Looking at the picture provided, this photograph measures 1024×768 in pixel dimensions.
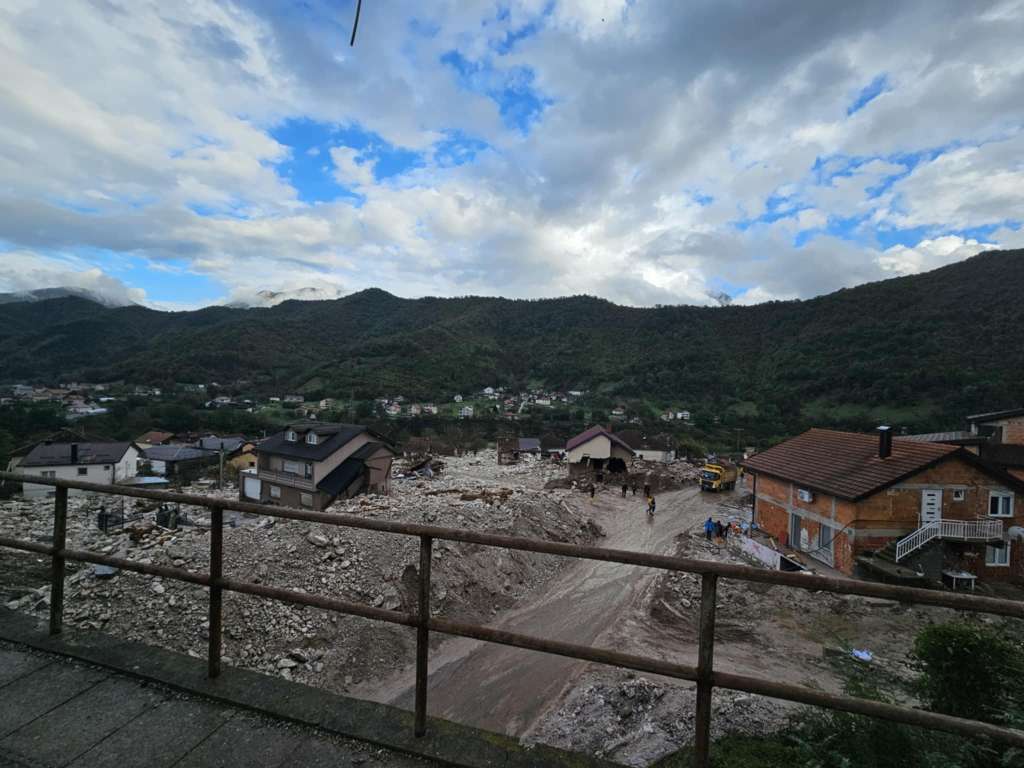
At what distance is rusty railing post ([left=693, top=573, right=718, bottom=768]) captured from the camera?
1.80 metres

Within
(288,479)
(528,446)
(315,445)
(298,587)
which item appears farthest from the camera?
(528,446)

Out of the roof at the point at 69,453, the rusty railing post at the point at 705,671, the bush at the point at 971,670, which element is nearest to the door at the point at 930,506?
the bush at the point at 971,670

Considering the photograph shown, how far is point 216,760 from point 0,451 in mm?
46510

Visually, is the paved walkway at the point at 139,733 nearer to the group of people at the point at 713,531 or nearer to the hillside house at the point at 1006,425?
the group of people at the point at 713,531

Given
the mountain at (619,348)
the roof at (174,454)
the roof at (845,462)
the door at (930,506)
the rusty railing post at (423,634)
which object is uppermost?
the mountain at (619,348)

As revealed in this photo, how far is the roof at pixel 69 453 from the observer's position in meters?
35.2

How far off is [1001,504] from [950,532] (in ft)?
9.14

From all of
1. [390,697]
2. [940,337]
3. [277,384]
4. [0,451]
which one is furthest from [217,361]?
[940,337]

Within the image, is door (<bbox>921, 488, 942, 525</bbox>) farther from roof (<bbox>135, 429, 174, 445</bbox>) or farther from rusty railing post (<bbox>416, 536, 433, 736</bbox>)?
roof (<bbox>135, 429, 174, 445</bbox>)

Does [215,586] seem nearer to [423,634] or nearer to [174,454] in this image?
[423,634]

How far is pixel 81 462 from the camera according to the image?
1449 inches

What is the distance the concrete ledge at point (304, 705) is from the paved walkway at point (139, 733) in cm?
4

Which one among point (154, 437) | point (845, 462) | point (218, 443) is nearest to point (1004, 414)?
point (845, 462)

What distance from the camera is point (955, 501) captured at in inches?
684
